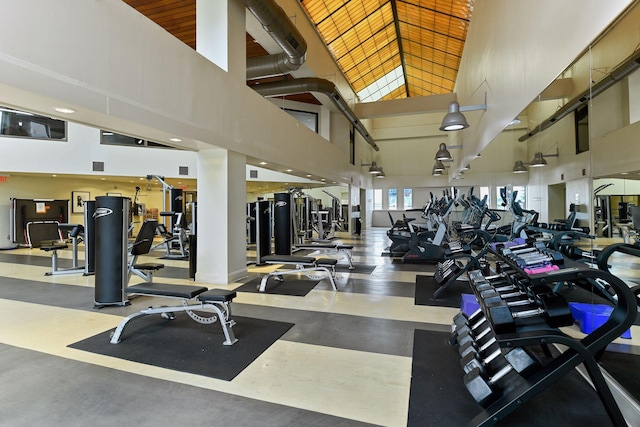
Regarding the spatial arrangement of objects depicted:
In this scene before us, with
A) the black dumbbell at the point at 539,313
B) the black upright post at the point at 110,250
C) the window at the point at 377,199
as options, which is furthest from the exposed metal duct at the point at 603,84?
the window at the point at 377,199

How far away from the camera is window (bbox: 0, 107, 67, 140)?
9.26m

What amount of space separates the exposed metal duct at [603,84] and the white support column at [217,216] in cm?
446

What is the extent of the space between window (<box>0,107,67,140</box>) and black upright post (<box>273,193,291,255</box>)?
22.5ft

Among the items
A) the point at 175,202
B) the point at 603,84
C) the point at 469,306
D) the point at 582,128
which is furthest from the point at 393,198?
the point at 603,84

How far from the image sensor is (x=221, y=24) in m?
5.27

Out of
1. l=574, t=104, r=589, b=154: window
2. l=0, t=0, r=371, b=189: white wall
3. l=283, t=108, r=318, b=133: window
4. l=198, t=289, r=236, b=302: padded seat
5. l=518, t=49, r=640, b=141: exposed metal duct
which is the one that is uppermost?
l=283, t=108, r=318, b=133: window

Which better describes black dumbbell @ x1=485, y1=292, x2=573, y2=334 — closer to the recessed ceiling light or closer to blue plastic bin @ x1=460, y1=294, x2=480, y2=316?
blue plastic bin @ x1=460, y1=294, x2=480, y2=316

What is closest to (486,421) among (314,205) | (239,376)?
(239,376)

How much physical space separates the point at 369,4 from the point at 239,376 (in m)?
10.7

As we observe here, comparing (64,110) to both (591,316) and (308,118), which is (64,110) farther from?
(308,118)

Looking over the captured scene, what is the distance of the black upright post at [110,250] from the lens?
4125 millimetres

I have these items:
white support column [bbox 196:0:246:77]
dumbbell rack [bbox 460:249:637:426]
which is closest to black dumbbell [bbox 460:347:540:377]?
dumbbell rack [bbox 460:249:637:426]

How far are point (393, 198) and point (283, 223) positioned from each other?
14279 mm

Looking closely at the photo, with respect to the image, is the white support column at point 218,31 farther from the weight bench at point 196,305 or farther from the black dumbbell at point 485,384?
the black dumbbell at point 485,384
